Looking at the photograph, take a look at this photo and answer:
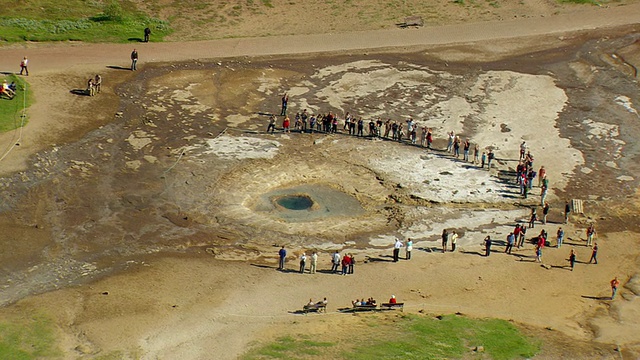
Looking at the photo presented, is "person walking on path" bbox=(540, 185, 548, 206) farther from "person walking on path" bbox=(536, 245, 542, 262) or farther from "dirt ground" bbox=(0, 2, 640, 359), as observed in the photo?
"person walking on path" bbox=(536, 245, 542, 262)

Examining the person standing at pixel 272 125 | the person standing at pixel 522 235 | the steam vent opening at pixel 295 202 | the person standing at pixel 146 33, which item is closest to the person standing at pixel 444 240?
the person standing at pixel 522 235

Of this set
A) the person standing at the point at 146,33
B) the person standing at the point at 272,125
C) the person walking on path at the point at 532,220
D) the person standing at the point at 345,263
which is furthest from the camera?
the person standing at the point at 146,33

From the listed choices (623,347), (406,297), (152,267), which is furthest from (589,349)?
(152,267)

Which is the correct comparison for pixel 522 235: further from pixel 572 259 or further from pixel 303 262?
pixel 303 262

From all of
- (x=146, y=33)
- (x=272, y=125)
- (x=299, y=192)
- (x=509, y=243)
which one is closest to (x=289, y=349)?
(x=509, y=243)

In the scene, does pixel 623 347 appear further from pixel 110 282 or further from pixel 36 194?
pixel 36 194

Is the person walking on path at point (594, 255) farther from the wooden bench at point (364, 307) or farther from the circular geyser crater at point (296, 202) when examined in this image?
the circular geyser crater at point (296, 202)
